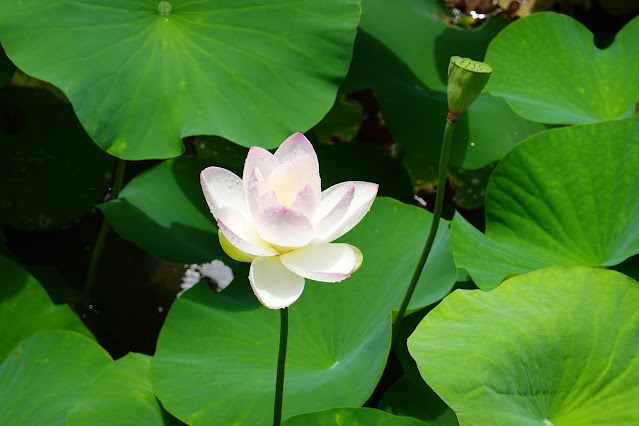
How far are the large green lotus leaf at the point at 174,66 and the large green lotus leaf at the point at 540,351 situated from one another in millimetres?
564

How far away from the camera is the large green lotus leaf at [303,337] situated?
1.11 meters

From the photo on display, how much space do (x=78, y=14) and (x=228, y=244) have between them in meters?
0.83

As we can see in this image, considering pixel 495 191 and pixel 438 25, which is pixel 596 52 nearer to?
pixel 438 25

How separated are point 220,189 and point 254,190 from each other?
0.06 m

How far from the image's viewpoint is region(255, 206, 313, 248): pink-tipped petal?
710 mm

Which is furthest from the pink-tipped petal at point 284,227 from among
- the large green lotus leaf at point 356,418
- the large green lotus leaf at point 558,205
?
the large green lotus leaf at point 558,205

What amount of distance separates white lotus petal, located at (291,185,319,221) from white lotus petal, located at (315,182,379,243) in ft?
0.10

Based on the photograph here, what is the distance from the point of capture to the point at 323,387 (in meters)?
1.10

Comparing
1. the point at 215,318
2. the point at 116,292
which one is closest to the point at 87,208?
the point at 116,292

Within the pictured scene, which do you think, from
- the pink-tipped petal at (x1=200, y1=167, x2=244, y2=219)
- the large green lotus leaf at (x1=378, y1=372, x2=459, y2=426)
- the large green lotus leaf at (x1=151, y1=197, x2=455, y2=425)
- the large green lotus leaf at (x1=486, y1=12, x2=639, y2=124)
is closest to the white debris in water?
the large green lotus leaf at (x1=151, y1=197, x2=455, y2=425)

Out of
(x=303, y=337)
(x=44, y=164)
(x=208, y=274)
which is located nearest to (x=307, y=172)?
(x=303, y=337)

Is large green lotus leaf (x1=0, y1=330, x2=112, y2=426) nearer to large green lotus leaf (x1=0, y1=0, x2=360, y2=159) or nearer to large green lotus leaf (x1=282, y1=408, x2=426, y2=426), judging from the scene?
large green lotus leaf (x1=0, y1=0, x2=360, y2=159)

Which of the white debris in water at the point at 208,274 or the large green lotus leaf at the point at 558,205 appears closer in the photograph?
the large green lotus leaf at the point at 558,205

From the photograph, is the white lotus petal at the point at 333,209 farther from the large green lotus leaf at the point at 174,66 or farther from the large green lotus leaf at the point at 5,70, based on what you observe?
the large green lotus leaf at the point at 5,70
